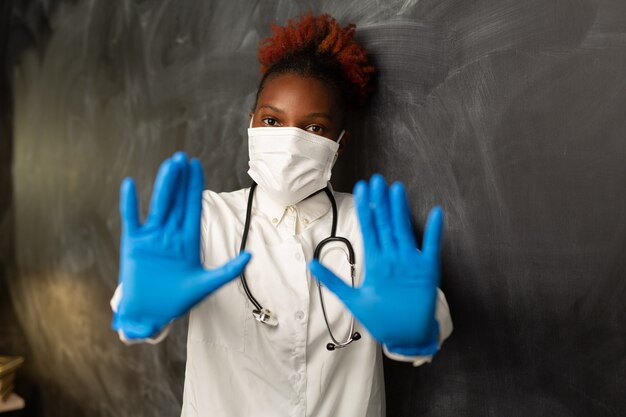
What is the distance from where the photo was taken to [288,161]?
3.61 feet

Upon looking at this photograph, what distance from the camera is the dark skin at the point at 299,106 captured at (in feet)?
3.79

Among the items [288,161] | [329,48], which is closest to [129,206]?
[288,161]

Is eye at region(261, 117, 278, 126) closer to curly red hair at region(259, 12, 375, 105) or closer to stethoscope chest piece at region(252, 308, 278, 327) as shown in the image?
curly red hair at region(259, 12, 375, 105)

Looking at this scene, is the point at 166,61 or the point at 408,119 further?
the point at 166,61

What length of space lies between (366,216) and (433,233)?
115 mm

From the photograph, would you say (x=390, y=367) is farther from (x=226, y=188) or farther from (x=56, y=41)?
(x=56, y=41)

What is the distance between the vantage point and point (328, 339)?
113 centimetres

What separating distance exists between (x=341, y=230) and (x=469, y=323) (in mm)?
346

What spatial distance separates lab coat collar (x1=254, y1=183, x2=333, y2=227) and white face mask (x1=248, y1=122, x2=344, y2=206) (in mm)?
27

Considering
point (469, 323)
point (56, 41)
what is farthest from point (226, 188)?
point (56, 41)

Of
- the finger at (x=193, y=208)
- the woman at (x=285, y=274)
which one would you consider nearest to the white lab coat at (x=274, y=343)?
the woman at (x=285, y=274)

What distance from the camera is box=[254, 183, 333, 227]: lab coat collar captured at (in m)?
1.19

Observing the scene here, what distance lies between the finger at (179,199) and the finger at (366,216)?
0.29 meters

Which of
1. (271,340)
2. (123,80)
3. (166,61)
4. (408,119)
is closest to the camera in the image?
(271,340)
